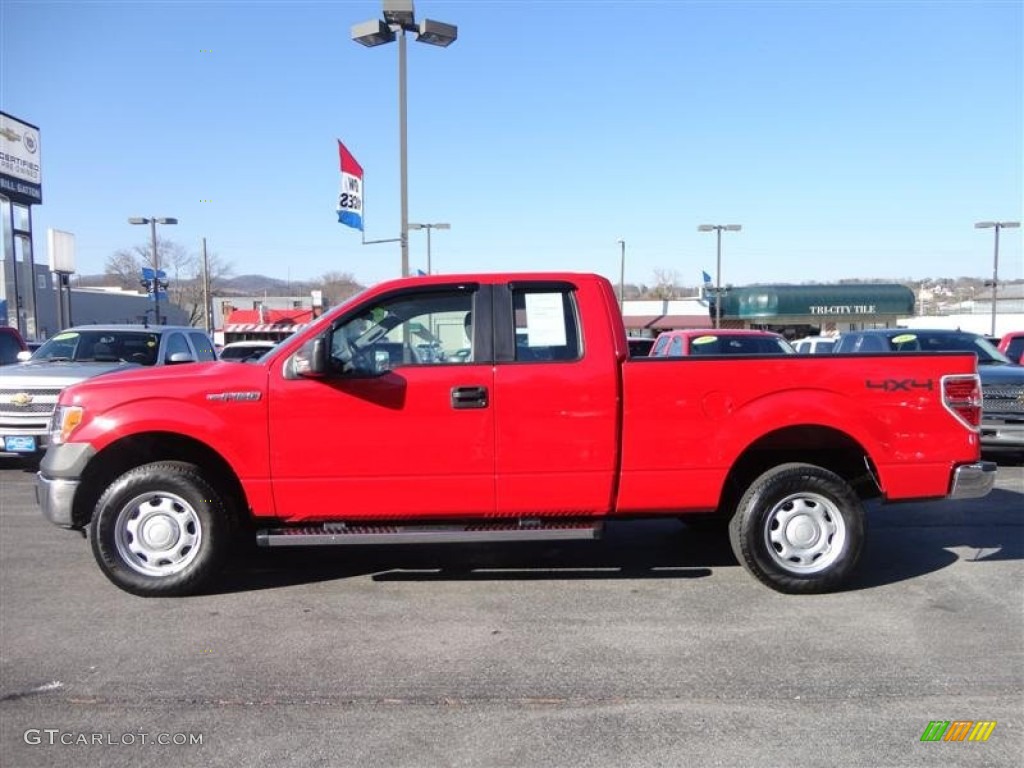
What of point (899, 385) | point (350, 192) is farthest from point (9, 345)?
point (899, 385)

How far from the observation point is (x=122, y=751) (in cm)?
328

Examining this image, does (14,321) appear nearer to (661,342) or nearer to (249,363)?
(661,342)

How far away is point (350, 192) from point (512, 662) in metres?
12.1

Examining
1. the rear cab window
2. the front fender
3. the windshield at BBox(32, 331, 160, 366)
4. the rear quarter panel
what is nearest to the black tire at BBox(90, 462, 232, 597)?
the front fender

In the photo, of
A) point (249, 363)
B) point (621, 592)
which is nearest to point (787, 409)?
point (621, 592)

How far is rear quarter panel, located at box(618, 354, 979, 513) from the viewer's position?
4.98 meters

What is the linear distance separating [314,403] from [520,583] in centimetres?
186

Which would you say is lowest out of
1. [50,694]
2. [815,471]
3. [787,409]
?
[50,694]

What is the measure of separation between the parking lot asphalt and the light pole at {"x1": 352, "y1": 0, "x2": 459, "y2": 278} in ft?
30.7

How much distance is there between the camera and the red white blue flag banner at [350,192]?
47.7 ft

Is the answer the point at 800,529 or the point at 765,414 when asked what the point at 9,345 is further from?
the point at 800,529

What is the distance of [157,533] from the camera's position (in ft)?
16.5

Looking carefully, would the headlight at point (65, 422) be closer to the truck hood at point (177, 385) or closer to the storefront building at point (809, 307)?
the truck hood at point (177, 385)

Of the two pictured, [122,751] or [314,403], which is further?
[314,403]
